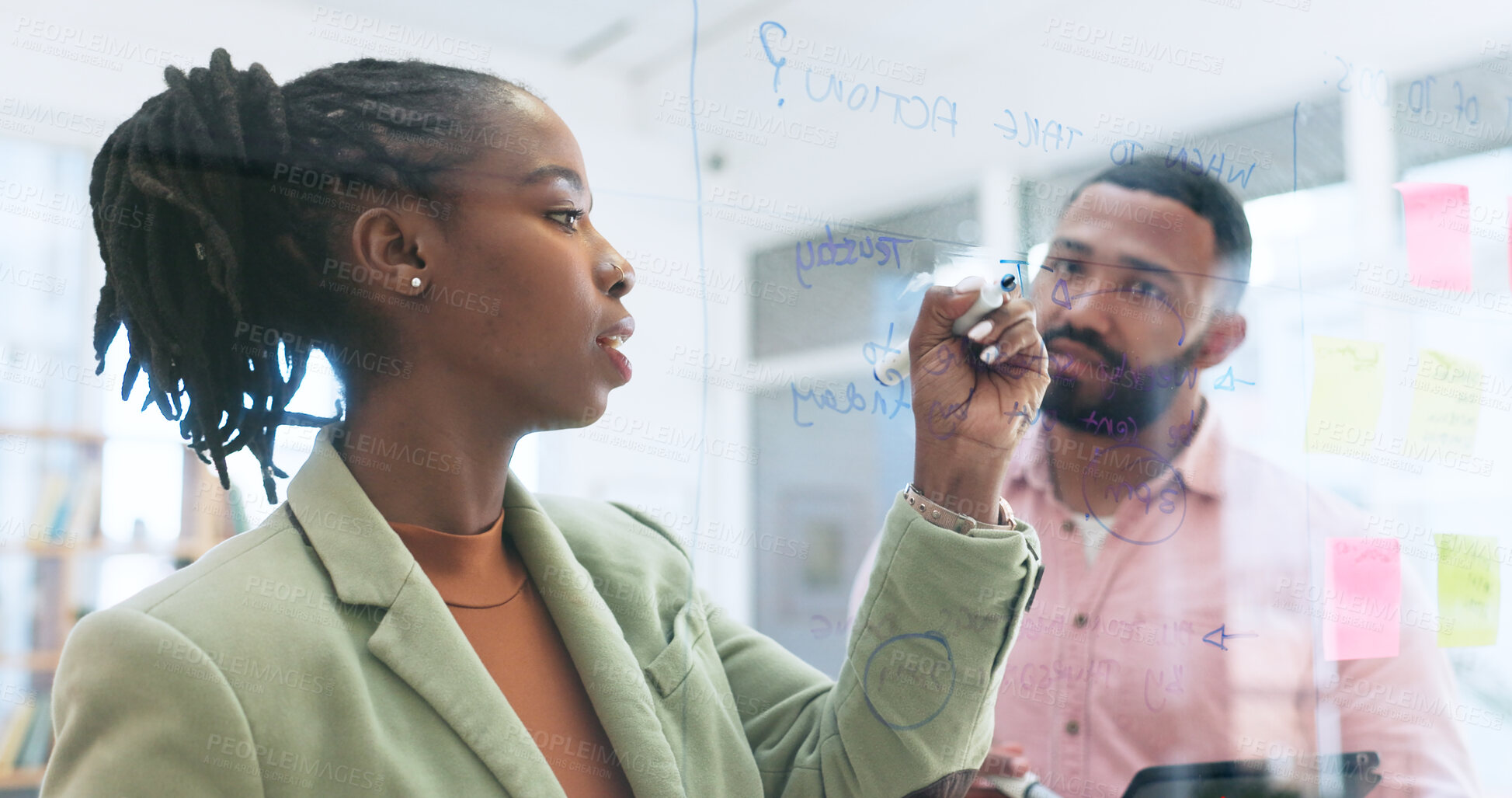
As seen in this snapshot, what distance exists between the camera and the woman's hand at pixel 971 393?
0.75 m

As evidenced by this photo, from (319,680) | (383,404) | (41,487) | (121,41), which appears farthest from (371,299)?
(41,487)

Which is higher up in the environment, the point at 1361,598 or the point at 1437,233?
the point at 1437,233

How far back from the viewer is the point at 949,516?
733 mm

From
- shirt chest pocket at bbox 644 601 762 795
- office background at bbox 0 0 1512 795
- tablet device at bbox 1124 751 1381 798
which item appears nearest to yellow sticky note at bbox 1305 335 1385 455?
office background at bbox 0 0 1512 795

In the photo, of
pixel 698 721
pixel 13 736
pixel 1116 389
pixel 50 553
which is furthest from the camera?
pixel 50 553

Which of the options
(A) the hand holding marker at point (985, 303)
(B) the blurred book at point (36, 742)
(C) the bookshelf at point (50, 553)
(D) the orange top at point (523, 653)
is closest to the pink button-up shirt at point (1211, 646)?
(A) the hand holding marker at point (985, 303)

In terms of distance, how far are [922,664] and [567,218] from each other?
42 centimetres

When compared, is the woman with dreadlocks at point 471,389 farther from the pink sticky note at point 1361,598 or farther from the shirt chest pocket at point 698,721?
the pink sticky note at point 1361,598

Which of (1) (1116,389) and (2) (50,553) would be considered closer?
(1) (1116,389)

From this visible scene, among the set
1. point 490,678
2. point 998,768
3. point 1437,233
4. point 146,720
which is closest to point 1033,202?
point 1437,233

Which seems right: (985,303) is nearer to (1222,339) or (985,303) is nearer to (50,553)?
(1222,339)

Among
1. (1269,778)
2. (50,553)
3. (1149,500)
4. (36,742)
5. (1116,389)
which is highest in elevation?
(1116,389)

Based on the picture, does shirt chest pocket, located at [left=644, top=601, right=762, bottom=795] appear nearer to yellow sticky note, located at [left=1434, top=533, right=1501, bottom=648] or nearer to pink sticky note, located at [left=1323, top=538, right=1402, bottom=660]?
pink sticky note, located at [left=1323, top=538, right=1402, bottom=660]

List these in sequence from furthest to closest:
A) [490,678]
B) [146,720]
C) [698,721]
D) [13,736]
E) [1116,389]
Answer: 1. [13,736]
2. [1116,389]
3. [698,721]
4. [490,678]
5. [146,720]
